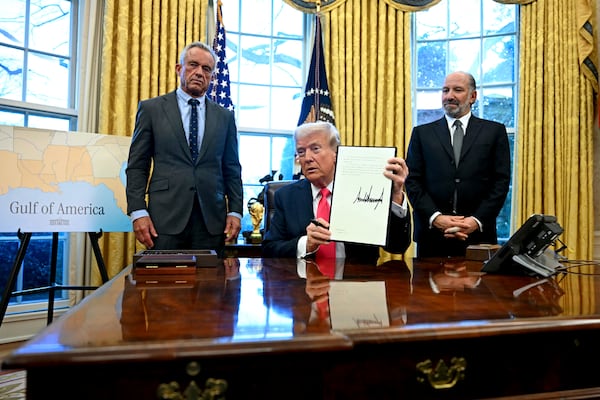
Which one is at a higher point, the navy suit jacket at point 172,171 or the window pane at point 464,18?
the window pane at point 464,18

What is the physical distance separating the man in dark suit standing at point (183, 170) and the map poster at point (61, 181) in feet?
1.89

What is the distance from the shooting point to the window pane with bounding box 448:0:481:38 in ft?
15.5

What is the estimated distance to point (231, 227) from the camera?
2.56 m

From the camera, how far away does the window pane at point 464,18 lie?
473 cm

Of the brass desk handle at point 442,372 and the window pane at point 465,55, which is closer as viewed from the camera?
the brass desk handle at point 442,372

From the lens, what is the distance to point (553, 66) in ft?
14.0

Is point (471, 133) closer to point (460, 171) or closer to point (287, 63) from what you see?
point (460, 171)

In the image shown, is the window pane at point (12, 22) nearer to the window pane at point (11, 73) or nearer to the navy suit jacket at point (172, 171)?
the window pane at point (11, 73)

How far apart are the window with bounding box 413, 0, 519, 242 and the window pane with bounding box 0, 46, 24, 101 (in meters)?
3.32

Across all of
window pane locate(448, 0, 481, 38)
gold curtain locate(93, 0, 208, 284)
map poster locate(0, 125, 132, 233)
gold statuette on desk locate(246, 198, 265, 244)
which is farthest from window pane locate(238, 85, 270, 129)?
window pane locate(448, 0, 481, 38)

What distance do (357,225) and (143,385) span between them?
3.10 ft

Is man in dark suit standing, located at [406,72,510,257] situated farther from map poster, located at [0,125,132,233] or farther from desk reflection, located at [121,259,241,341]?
map poster, located at [0,125,132,233]

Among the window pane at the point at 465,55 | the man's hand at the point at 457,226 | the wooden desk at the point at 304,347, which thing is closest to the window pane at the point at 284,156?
the window pane at the point at 465,55

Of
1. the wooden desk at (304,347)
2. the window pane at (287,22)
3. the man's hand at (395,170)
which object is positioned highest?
the window pane at (287,22)
